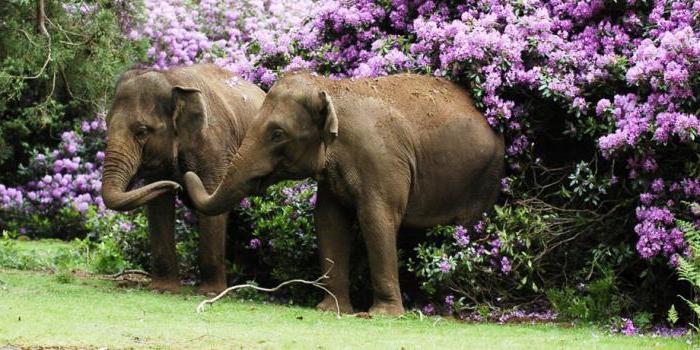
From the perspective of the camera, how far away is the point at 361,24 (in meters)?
15.0

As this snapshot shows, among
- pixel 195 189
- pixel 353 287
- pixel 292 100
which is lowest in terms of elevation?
pixel 353 287

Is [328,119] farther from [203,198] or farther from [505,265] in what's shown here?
[505,265]

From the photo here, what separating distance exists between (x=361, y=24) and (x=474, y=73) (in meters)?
2.12

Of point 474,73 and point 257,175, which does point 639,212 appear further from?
point 257,175

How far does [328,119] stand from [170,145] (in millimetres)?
2155

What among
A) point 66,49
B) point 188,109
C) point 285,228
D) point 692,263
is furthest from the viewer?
point 66,49

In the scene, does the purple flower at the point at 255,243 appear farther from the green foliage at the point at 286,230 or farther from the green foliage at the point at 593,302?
the green foliage at the point at 593,302

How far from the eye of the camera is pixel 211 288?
44.1ft

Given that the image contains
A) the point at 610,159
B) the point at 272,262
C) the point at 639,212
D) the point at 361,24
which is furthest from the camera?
the point at 361,24

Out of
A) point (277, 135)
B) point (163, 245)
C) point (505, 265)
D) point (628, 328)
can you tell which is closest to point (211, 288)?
point (163, 245)

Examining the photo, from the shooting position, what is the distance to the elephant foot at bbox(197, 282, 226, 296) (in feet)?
44.0

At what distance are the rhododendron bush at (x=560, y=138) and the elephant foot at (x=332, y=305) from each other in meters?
0.72

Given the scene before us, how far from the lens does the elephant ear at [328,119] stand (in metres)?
11.9

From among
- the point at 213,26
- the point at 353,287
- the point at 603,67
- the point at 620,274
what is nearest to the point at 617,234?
the point at 620,274
